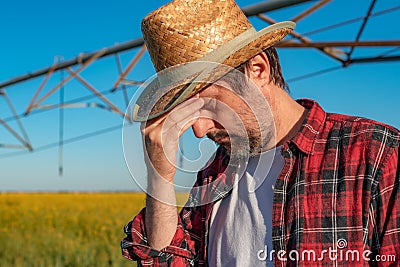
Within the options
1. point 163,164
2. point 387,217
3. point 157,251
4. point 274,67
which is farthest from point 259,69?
point 157,251

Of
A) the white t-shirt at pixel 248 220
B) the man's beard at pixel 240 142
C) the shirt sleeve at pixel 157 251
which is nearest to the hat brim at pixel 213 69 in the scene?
the man's beard at pixel 240 142

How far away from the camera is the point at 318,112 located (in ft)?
4.97

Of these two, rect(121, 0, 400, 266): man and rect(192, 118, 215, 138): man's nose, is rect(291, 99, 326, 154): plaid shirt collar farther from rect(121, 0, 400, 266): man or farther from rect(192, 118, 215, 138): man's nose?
rect(192, 118, 215, 138): man's nose

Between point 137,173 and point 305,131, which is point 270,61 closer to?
point 305,131

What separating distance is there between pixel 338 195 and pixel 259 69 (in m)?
0.38

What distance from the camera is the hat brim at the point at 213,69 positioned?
140 cm

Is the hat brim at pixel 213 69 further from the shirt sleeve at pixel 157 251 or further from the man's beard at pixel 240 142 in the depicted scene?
the shirt sleeve at pixel 157 251

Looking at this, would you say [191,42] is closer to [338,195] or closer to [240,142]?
[240,142]

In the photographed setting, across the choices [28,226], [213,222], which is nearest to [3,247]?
[28,226]

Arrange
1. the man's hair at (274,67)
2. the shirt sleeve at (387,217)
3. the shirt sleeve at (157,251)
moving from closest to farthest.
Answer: the shirt sleeve at (387,217) < the man's hair at (274,67) < the shirt sleeve at (157,251)

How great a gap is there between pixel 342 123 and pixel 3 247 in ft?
19.4

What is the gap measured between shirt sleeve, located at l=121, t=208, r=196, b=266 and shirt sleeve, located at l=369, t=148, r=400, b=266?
1.94ft

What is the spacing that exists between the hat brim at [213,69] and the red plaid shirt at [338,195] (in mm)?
231

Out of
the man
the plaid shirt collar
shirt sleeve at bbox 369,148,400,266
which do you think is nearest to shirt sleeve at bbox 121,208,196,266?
the man
